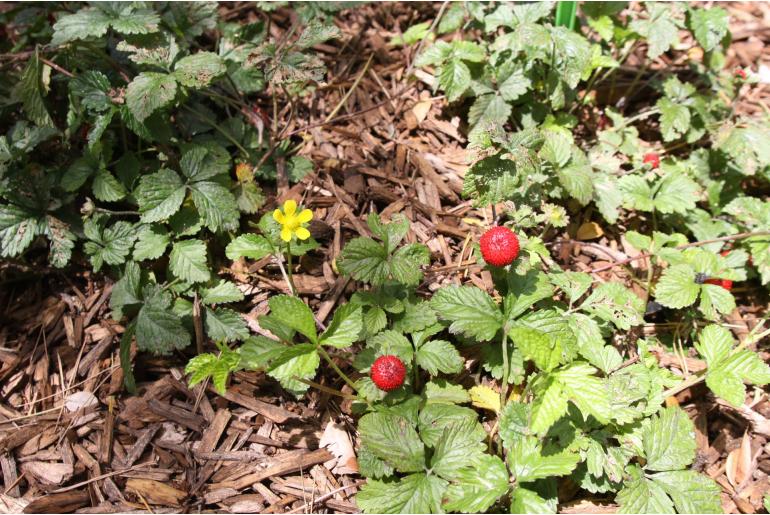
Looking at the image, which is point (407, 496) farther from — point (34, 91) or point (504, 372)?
point (34, 91)

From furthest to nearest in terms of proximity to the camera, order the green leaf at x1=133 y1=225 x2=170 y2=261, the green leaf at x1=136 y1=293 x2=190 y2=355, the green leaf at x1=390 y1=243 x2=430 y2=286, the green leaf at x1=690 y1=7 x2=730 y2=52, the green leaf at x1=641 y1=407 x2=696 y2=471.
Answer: the green leaf at x1=690 y1=7 x2=730 y2=52 → the green leaf at x1=133 y1=225 x2=170 y2=261 → the green leaf at x1=136 y1=293 x2=190 y2=355 → the green leaf at x1=390 y1=243 x2=430 y2=286 → the green leaf at x1=641 y1=407 x2=696 y2=471

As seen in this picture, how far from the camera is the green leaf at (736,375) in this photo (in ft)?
6.75

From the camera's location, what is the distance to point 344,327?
191 cm

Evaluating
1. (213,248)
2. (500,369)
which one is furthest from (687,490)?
(213,248)

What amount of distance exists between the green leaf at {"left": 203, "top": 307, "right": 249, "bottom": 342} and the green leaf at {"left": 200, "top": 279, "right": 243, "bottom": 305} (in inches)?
1.4

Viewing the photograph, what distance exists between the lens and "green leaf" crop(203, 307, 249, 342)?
7.39 feet

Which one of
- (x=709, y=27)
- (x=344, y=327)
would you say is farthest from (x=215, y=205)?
(x=709, y=27)

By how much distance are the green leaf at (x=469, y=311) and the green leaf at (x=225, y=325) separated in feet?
2.40

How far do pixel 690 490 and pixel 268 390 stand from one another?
1.46 metres

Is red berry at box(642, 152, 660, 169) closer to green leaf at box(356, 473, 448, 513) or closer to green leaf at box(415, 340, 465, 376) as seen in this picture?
green leaf at box(415, 340, 465, 376)

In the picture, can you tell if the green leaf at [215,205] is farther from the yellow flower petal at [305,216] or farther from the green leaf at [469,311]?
the green leaf at [469,311]

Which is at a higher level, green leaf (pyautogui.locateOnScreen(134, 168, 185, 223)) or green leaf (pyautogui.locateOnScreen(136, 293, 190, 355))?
green leaf (pyautogui.locateOnScreen(134, 168, 185, 223))

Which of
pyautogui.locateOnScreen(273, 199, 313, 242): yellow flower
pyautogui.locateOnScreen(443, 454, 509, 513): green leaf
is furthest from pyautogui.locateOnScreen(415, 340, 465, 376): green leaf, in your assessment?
pyautogui.locateOnScreen(273, 199, 313, 242): yellow flower

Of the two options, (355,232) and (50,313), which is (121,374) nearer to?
(50,313)
